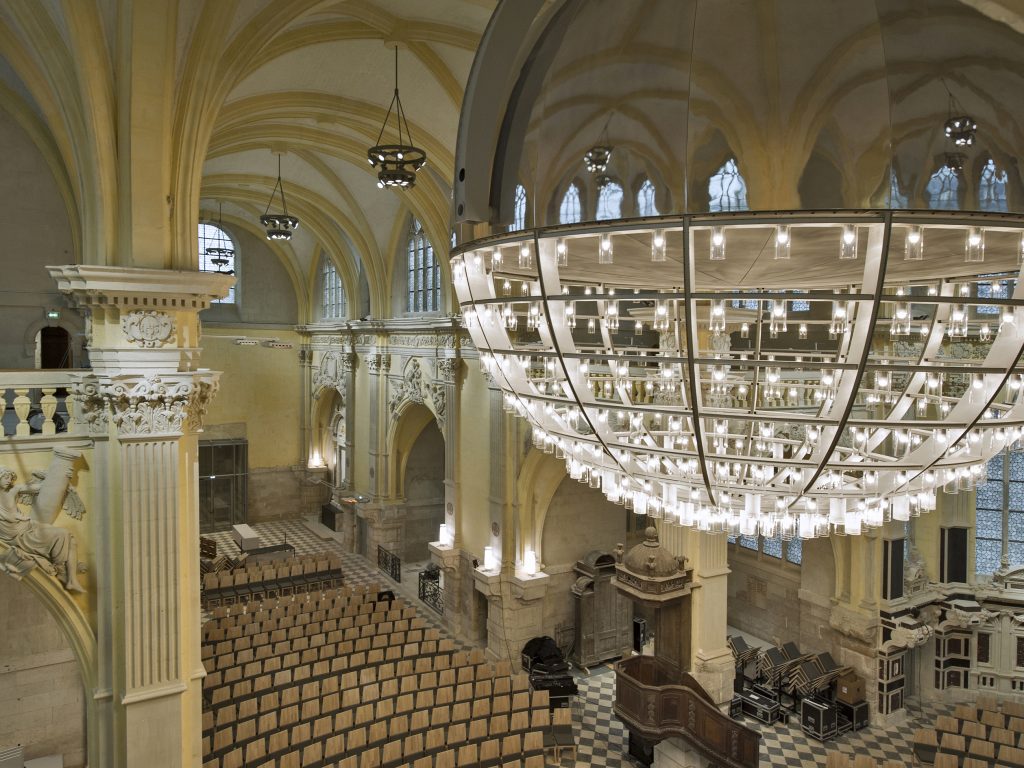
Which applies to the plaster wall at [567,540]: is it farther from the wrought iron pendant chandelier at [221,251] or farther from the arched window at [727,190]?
the arched window at [727,190]

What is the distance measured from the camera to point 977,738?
979cm

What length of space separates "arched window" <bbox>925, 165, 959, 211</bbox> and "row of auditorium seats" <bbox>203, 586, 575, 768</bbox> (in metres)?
9.25

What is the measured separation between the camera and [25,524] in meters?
6.86

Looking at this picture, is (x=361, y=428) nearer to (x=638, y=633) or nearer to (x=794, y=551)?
(x=638, y=633)

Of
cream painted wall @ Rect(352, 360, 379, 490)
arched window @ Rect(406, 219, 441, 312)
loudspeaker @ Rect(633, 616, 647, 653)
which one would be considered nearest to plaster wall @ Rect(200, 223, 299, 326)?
cream painted wall @ Rect(352, 360, 379, 490)

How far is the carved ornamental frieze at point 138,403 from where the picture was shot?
7.01 meters

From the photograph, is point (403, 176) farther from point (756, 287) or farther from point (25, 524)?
point (756, 287)

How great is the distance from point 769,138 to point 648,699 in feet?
34.1

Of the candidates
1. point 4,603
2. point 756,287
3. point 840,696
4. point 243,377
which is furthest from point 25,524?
point 243,377

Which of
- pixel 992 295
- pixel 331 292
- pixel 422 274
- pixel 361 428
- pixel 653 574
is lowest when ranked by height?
pixel 653 574

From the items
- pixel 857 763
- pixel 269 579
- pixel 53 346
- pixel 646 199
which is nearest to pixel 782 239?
pixel 646 199

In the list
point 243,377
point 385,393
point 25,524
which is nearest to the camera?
point 25,524

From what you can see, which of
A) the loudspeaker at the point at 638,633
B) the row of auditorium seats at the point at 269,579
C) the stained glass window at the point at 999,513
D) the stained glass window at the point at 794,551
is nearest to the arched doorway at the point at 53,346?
the row of auditorium seats at the point at 269,579

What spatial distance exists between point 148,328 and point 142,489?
5.44 ft
